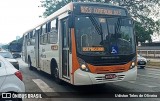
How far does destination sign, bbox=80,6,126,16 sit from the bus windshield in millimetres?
233

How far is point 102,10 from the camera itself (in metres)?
11.2

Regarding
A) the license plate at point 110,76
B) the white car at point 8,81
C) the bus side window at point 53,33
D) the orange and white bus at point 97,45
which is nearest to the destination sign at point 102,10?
the orange and white bus at point 97,45

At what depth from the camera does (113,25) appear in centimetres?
1104

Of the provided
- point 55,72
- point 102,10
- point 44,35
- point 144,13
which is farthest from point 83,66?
point 144,13

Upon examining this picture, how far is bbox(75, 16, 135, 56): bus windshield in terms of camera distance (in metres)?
10.5

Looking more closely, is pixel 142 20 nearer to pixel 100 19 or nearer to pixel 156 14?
pixel 156 14

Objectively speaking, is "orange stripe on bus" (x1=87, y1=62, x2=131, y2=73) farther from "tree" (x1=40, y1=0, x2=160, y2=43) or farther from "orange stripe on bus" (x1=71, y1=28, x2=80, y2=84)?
"tree" (x1=40, y1=0, x2=160, y2=43)

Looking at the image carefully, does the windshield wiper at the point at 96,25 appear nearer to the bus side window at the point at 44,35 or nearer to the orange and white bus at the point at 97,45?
the orange and white bus at the point at 97,45

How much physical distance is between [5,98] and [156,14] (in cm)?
3342

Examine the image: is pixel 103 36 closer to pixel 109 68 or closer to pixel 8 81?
pixel 109 68

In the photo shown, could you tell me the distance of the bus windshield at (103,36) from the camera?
10497 millimetres

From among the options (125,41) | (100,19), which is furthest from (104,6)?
(125,41)

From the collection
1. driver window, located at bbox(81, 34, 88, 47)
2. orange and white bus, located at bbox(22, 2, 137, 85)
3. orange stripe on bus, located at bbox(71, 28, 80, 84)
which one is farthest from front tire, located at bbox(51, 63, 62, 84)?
driver window, located at bbox(81, 34, 88, 47)

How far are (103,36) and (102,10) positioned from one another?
1.10 m
